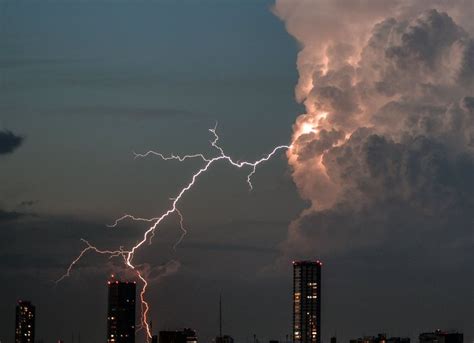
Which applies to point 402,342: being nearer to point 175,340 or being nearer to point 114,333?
point 175,340

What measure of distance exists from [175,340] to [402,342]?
4014cm

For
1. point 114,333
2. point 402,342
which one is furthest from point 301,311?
point 114,333

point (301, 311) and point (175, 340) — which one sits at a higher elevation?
point (301, 311)

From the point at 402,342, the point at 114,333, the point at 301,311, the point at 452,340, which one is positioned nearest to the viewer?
the point at 114,333

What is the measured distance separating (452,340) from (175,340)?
1726 inches

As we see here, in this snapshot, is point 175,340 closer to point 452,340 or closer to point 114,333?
point 114,333

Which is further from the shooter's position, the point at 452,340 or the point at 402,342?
the point at 402,342

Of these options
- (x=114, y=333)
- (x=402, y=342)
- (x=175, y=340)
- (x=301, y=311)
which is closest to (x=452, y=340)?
(x=402, y=342)

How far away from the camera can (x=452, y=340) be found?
75312mm

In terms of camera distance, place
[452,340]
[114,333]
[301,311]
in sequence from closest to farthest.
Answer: [114,333] → [452,340] → [301,311]

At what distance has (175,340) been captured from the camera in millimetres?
83062

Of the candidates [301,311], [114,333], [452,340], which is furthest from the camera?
[301,311]

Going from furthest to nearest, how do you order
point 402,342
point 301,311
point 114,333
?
point 402,342
point 301,311
point 114,333

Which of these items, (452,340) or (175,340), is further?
(175,340)
